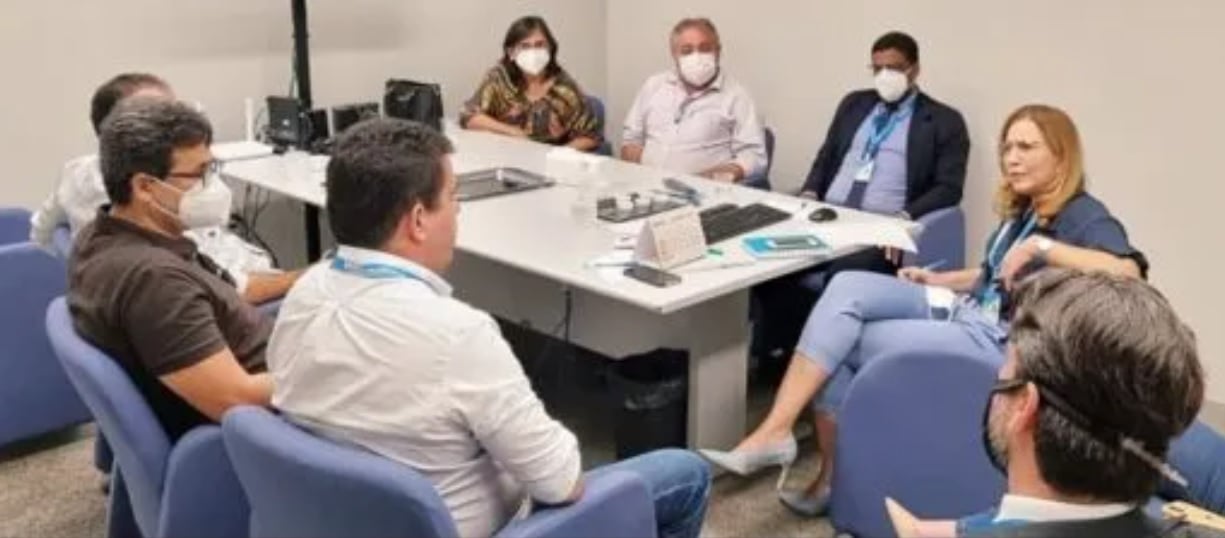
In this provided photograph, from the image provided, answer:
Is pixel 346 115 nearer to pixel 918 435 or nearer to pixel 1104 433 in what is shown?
pixel 918 435

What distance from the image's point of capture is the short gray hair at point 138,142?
7.22 feet

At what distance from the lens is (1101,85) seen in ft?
12.6

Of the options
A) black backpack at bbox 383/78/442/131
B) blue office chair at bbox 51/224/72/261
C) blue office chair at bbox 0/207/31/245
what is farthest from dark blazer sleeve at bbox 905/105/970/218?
blue office chair at bbox 0/207/31/245

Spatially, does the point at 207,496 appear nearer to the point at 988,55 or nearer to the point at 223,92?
the point at 223,92

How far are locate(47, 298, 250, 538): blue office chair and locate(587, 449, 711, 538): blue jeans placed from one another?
2.24ft

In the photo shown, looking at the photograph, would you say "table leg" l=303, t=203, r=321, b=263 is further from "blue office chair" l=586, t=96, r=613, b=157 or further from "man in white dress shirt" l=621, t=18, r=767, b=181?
"man in white dress shirt" l=621, t=18, r=767, b=181

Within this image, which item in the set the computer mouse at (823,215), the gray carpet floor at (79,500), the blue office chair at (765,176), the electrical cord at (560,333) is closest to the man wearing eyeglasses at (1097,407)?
the gray carpet floor at (79,500)

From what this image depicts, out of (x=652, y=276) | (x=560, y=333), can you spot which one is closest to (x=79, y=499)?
(x=560, y=333)

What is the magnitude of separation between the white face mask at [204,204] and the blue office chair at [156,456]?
30 centimetres

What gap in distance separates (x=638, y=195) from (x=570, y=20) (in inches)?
84.1

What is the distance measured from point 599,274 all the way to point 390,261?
106 cm

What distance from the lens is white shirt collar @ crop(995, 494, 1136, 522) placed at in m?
1.25

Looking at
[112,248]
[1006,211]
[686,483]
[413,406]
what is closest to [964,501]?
[686,483]

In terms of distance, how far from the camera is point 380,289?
1713mm
